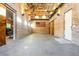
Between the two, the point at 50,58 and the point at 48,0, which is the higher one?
the point at 48,0

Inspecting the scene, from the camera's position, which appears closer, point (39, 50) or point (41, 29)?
point (39, 50)

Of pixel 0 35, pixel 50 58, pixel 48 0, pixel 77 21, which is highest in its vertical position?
pixel 48 0

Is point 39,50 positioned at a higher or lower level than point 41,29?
lower

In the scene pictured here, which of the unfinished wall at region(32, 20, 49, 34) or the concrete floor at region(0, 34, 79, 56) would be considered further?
the unfinished wall at region(32, 20, 49, 34)

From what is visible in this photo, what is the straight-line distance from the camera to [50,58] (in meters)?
4.13

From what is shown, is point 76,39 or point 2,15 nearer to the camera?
point 2,15

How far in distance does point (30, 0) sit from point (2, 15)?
167 centimetres

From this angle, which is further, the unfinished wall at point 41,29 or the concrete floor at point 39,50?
the unfinished wall at point 41,29

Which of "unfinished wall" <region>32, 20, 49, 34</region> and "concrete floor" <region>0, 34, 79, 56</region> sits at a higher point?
"unfinished wall" <region>32, 20, 49, 34</region>

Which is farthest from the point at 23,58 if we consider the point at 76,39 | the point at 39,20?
the point at 39,20

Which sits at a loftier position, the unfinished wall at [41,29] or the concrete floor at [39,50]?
the unfinished wall at [41,29]

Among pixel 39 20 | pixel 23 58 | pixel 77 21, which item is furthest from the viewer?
pixel 39 20

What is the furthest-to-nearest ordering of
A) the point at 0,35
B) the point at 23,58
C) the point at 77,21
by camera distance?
the point at 77,21
the point at 0,35
the point at 23,58

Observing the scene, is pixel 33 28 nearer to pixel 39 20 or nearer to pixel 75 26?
pixel 39 20
